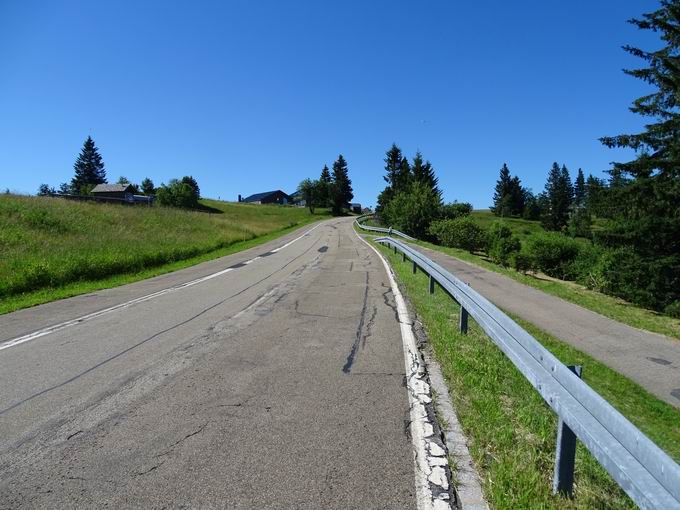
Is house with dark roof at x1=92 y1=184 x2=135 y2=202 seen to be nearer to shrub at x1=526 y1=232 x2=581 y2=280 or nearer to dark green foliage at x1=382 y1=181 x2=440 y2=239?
dark green foliage at x1=382 y1=181 x2=440 y2=239

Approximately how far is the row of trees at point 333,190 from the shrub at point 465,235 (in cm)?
7117

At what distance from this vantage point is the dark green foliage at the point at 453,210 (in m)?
37.8

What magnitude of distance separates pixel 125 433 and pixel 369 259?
14.7m

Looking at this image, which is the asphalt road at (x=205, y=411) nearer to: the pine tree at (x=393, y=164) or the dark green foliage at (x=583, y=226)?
the dark green foliage at (x=583, y=226)

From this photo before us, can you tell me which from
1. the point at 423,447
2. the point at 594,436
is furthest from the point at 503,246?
the point at 594,436

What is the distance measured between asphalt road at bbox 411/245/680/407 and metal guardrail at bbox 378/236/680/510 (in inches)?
148

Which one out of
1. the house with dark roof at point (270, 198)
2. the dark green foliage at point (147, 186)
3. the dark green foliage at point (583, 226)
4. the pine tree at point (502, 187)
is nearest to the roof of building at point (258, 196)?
the house with dark roof at point (270, 198)

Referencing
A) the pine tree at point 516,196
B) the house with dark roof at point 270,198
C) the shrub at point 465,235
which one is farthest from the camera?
the house with dark roof at point 270,198

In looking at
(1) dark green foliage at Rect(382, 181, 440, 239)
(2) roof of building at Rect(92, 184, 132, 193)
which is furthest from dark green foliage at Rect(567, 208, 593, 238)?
(2) roof of building at Rect(92, 184, 132, 193)

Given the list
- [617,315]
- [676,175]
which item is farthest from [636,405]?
[676,175]

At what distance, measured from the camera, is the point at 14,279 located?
35.6 ft

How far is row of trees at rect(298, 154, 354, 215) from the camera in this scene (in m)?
102

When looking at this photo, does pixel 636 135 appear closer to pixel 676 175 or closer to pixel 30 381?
pixel 676 175

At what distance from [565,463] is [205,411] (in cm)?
304
